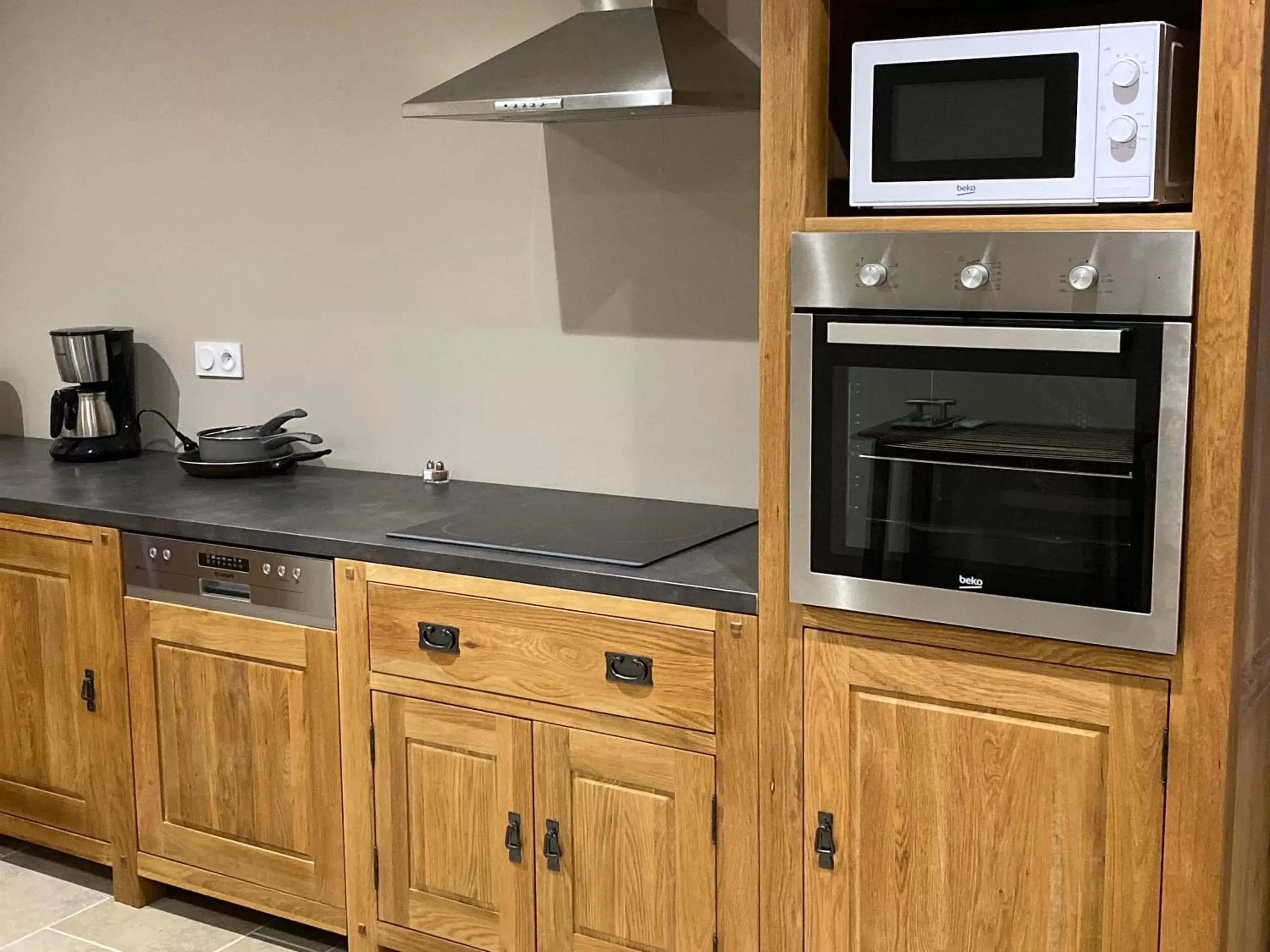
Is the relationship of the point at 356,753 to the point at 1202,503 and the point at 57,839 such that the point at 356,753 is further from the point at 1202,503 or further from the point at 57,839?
the point at 1202,503

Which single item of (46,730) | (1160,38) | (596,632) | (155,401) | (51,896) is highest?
(1160,38)

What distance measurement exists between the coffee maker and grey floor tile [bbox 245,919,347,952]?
1.23 m

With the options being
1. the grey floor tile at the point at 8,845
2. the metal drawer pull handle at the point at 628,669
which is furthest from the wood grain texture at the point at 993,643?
the grey floor tile at the point at 8,845

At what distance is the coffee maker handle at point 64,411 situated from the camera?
11.3ft

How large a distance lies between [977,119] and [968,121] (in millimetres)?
11

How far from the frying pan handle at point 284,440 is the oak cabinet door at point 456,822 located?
860 millimetres

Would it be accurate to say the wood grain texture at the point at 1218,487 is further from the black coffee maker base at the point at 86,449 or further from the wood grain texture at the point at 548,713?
the black coffee maker base at the point at 86,449

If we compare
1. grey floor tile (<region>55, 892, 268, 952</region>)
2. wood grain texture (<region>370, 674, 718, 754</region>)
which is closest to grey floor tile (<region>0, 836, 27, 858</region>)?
grey floor tile (<region>55, 892, 268, 952</region>)

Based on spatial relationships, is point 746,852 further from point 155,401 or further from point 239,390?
point 155,401

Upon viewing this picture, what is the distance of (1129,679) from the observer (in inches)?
76.3

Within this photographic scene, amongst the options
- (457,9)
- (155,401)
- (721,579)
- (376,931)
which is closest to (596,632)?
(721,579)

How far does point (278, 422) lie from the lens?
3219mm

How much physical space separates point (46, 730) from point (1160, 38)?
2.55 m

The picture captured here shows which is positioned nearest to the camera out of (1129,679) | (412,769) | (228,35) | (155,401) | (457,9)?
(1129,679)
